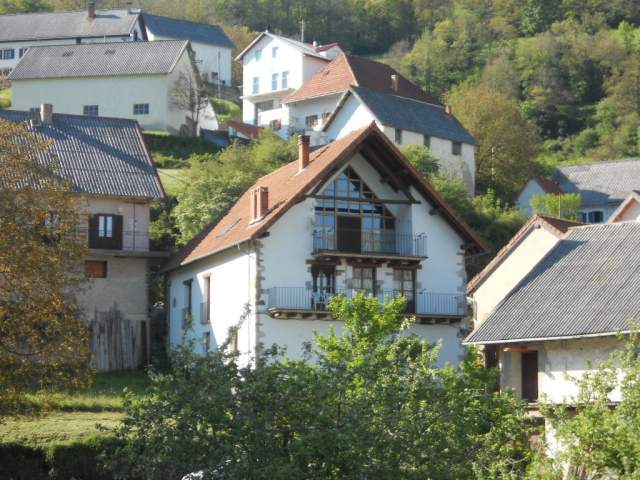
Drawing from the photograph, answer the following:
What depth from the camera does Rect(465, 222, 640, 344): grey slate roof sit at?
38688 millimetres

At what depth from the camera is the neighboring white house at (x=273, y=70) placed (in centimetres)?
10206

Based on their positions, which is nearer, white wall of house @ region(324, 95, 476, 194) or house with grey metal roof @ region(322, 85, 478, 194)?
house with grey metal roof @ region(322, 85, 478, 194)

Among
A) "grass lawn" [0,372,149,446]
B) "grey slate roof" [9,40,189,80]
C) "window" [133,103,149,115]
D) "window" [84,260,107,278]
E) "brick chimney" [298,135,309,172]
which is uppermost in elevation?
"grey slate roof" [9,40,189,80]

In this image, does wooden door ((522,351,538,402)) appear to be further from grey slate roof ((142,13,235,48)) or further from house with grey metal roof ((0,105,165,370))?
grey slate roof ((142,13,235,48))

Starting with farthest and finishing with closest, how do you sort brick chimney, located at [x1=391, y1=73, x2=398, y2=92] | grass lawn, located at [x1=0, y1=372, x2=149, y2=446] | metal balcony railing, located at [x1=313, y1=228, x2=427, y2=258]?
brick chimney, located at [x1=391, y1=73, x2=398, y2=92]
metal balcony railing, located at [x1=313, y1=228, x2=427, y2=258]
grass lawn, located at [x1=0, y1=372, x2=149, y2=446]

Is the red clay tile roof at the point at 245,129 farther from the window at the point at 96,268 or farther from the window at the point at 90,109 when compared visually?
the window at the point at 96,268

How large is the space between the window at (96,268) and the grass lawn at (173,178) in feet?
45.3

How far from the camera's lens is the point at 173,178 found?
72.4 meters

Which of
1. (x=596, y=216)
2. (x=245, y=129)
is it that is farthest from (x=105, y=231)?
(x=596, y=216)

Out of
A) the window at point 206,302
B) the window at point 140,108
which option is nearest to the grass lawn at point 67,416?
the window at point 206,302

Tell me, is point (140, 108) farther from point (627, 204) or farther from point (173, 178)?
point (627, 204)

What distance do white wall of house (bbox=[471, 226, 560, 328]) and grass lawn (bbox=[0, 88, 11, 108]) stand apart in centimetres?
4650

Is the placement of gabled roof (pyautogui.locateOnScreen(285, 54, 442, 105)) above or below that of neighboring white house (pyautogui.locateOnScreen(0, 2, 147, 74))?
below

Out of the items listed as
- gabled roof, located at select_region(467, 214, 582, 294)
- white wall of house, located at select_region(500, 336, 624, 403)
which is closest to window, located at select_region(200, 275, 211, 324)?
gabled roof, located at select_region(467, 214, 582, 294)
